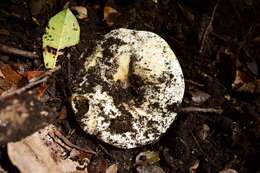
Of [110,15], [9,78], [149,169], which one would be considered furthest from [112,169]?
[110,15]

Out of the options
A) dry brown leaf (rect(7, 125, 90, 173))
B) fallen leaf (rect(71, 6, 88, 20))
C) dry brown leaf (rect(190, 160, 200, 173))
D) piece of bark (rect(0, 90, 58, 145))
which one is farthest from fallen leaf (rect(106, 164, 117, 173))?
fallen leaf (rect(71, 6, 88, 20))

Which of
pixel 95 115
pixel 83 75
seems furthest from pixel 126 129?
pixel 83 75

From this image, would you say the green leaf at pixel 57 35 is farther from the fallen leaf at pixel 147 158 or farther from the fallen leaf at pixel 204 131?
the fallen leaf at pixel 204 131

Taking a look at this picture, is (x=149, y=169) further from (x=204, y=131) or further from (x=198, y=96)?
(x=198, y=96)

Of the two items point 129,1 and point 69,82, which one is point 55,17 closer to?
point 69,82

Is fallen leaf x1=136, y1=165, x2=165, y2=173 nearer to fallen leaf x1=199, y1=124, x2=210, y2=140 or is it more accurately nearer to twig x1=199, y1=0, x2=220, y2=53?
fallen leaf x1=199, y1=124, x2=210, y2=140
